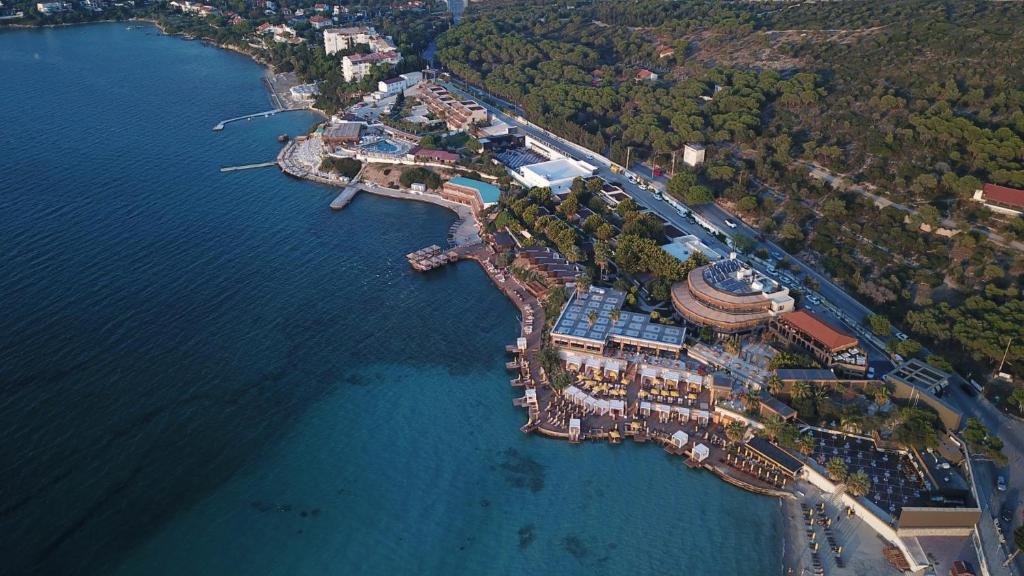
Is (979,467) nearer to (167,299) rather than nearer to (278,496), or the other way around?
(278,496)

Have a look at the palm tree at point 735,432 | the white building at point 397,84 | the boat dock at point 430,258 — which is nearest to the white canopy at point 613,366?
the palm tree at point 735,432

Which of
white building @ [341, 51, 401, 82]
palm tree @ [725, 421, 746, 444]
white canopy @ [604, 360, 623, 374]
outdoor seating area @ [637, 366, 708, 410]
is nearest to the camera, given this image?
palm tree @ [725, 421, 746, 444]

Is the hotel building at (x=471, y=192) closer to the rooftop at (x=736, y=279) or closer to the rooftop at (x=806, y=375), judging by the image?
the rooftop at (x=736, y=279)

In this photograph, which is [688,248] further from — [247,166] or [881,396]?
[247,166]

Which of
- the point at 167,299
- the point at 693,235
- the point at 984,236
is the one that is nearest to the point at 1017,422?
the point at 984,236

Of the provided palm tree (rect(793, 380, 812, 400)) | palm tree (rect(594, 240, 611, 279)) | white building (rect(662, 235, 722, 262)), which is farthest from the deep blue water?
white building (rect(662, 235, 722, 262))

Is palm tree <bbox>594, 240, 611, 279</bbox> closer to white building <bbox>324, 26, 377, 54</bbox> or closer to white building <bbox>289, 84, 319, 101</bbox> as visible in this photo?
white building <bbox>289, 84, 319, 101</bbox>
